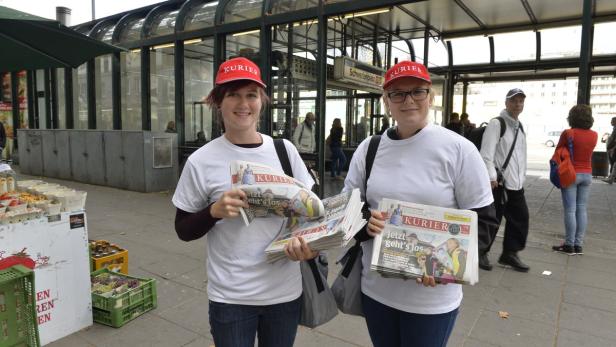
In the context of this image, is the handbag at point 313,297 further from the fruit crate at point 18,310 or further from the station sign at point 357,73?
the station sign at point 357,73

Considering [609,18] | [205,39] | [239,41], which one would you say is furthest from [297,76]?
[609,18]

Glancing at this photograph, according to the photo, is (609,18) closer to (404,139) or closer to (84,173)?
(404,139)

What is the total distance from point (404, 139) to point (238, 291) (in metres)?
0.92

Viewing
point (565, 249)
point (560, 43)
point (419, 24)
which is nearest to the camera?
point (565, 249)

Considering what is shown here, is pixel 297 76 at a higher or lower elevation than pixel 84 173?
higher

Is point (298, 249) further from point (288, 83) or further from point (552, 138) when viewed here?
point (552, 138)

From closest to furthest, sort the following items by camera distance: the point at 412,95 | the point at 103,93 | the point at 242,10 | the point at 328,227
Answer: the point at 328,227 < the point at 412,95 < the point at 242,10 < the point at 103,93

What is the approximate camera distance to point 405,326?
5.71 ft

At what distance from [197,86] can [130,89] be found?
6.97 feet

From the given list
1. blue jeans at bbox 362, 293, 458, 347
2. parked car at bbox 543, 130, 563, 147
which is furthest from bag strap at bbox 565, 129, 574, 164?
parked car at bbox 543, 130, 563, 147

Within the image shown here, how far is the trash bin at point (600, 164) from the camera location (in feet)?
43.0

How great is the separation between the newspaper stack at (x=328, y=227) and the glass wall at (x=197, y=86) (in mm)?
8427

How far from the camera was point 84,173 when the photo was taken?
1084 centimetres

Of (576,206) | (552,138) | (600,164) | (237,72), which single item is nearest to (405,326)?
(237,72)
